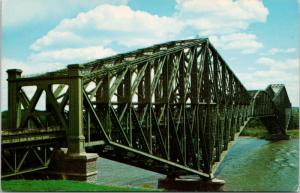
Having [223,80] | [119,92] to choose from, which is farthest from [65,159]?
[223,80]

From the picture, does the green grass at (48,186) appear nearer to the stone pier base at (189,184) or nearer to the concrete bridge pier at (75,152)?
the concrete bridge pier at (75,152)

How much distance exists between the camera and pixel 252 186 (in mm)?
49750

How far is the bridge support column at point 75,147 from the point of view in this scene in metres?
26.1

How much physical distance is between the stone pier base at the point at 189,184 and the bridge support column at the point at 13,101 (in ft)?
67.8

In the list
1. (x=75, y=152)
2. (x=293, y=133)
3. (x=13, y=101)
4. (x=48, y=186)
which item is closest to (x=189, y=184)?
(x=75, y=152)

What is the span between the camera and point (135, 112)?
115ft

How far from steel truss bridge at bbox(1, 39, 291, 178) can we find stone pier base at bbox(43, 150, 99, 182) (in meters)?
0.56

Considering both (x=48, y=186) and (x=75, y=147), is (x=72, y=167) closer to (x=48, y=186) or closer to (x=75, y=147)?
(x=75, y=147)

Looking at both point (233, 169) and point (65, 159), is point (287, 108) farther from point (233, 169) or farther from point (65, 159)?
point (65, 159)

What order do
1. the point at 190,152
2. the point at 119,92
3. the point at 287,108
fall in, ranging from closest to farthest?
1. the point at 119,92
2. the point at 190,152
3. the point at 287,108

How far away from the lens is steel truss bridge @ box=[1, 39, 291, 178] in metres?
26.7

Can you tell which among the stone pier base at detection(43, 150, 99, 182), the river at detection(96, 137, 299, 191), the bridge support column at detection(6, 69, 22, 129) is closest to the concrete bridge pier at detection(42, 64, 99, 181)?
the stone pier base at detection(43, 150, 99, 182)

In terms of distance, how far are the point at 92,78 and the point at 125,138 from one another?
5.83 m

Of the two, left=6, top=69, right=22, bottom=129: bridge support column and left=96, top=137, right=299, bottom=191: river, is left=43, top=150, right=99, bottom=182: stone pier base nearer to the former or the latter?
left=6, top=69, right=22, bottom=129: bridge support column
